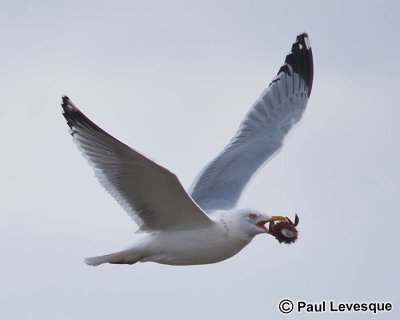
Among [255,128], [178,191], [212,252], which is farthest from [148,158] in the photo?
[255,128]

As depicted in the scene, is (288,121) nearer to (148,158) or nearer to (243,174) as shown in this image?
(243,174)

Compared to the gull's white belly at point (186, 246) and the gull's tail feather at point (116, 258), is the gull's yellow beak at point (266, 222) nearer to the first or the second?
the gull's white belly at point (186, 246)

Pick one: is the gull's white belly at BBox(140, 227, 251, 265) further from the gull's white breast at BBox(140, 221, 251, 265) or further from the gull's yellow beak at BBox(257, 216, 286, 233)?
the gull's yellow beak at BBox(257, 216, 286, 233)

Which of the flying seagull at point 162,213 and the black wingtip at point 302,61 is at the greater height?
the black wingtip at point 302,61

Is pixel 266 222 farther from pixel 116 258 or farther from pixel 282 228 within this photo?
pixel 116 258

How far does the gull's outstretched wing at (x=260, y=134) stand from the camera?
11.6m

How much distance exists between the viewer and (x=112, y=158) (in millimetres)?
9953

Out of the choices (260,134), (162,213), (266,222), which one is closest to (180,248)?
(162,213)

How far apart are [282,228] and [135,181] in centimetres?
139

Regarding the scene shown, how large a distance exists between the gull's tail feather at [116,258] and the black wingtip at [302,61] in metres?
4.01

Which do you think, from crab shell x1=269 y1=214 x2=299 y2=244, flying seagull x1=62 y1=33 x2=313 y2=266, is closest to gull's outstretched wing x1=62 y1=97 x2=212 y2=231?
flying seagull x1=62 y1=33 x2=313 y2=266

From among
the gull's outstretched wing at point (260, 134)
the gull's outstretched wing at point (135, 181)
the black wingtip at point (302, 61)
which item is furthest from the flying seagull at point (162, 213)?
the black wingtip at point (302, 61)

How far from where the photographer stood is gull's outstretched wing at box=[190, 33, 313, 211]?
455 inches

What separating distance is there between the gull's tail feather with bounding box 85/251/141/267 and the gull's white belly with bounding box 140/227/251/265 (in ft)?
0.28
